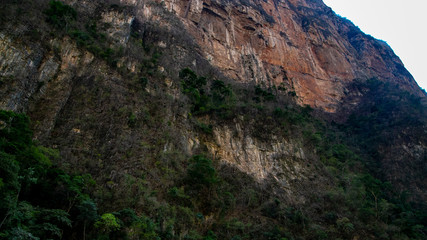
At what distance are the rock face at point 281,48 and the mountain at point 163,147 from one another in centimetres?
190

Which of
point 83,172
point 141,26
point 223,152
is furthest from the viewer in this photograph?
point 141,26

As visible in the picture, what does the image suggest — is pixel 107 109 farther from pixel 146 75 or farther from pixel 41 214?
pixel 41 214

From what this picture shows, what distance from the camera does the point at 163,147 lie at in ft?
63.5

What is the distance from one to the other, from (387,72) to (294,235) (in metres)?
60.9

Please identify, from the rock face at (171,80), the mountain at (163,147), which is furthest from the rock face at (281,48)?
the mountain at (163,147)

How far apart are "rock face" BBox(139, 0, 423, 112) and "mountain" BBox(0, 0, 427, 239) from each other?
1896 mm

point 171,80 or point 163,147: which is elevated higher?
point 171,80

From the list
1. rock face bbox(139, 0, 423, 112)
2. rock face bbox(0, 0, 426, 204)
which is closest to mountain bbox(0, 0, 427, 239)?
rock face bbox(0, 0, 426, 204)

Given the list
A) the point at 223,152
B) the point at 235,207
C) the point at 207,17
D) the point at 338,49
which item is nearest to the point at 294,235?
the point at 235,207

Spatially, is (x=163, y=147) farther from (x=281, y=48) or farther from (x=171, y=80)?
(x=281, y=48)

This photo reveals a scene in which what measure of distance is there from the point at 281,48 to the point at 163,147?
3705 centimetres

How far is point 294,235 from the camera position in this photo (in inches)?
699

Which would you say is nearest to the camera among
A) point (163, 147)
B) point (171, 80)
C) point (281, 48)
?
point (163, 147)

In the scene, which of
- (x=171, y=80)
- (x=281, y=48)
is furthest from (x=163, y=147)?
(x=281, y=48)
